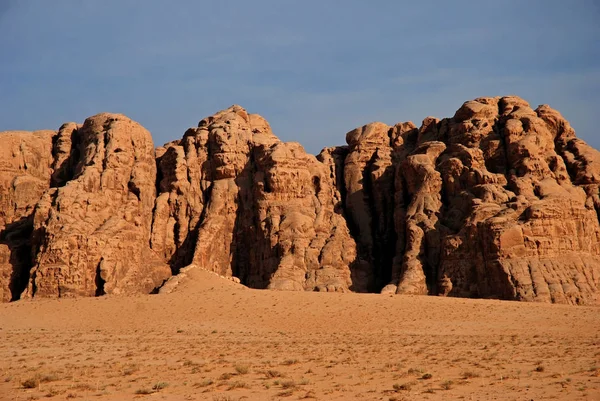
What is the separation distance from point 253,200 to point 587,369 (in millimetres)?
33546

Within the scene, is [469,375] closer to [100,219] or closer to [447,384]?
[447,384]

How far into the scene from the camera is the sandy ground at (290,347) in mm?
22125

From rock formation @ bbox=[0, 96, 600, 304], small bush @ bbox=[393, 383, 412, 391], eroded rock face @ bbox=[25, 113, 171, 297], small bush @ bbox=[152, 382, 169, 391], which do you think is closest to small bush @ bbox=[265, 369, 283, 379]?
small bush @ bbox=[152, 382, 169, 391]

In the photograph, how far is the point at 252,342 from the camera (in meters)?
34.8

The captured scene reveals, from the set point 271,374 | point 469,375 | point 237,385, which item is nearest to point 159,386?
point 237,385

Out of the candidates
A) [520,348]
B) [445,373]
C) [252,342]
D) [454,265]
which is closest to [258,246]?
[454,265]

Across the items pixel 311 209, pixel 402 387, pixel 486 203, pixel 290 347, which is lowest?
pixel 402 387

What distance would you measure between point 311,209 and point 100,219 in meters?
13.4

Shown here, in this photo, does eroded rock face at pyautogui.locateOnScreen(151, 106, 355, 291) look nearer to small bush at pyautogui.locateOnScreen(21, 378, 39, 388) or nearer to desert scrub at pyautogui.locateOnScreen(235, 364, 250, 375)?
desert scrub at pyautogui.locateOnScreen(235, 364, 250, 375)

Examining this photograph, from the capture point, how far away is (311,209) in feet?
180

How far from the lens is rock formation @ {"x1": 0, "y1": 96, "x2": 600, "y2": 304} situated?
48750 millimetres

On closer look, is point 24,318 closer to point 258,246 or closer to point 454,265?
point 258,246

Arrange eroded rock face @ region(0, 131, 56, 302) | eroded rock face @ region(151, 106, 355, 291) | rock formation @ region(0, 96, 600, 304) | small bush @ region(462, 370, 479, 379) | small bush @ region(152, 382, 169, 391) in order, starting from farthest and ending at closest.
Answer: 1. eroded rock face @ region(0, 131, 56, 302)
2. eroded rock face @ region(151, 106, 355, 291)
3. rock formation @ region(0, 96, 600, 304)
4. small bush @ region(462, 370, 479, 379)
5. small bush @ region(152, 382, 169, 391)

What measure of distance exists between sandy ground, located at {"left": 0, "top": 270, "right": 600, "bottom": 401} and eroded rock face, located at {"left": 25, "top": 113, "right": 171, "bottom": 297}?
3174mm
